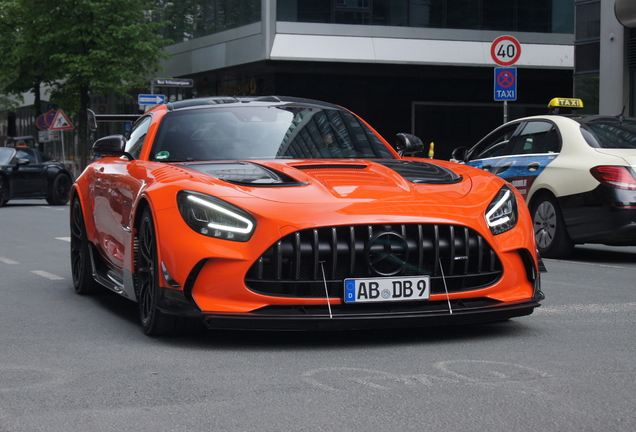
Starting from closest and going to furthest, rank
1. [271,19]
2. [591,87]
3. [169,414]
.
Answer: [169,414]
[591,87]
[271,19]

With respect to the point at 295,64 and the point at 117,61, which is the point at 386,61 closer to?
the point at 295,64

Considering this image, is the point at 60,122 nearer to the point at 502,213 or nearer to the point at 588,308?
the point at 588,308

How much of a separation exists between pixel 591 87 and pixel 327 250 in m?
20.3

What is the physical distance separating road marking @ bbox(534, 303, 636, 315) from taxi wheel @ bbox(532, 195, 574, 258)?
3.44 meters

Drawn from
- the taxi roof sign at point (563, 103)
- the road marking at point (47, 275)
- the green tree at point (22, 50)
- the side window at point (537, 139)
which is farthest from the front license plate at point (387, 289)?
the green tree at point (22, 50)

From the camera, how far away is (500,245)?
5438 mm

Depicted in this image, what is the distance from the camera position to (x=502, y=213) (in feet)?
18.3

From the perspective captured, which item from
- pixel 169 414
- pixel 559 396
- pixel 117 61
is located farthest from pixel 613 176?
pixel 117 61

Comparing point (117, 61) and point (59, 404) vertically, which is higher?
point (117, 61)

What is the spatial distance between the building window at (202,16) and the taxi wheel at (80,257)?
24534mm

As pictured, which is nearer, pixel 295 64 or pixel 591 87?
pixel 591 87

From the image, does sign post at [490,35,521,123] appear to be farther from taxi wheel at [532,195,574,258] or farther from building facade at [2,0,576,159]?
building facade at [2,0,576,159]

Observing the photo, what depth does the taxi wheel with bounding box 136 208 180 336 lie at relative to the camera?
5.44m

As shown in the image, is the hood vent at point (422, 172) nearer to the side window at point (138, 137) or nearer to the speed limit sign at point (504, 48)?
the side window at point (138, 137)
